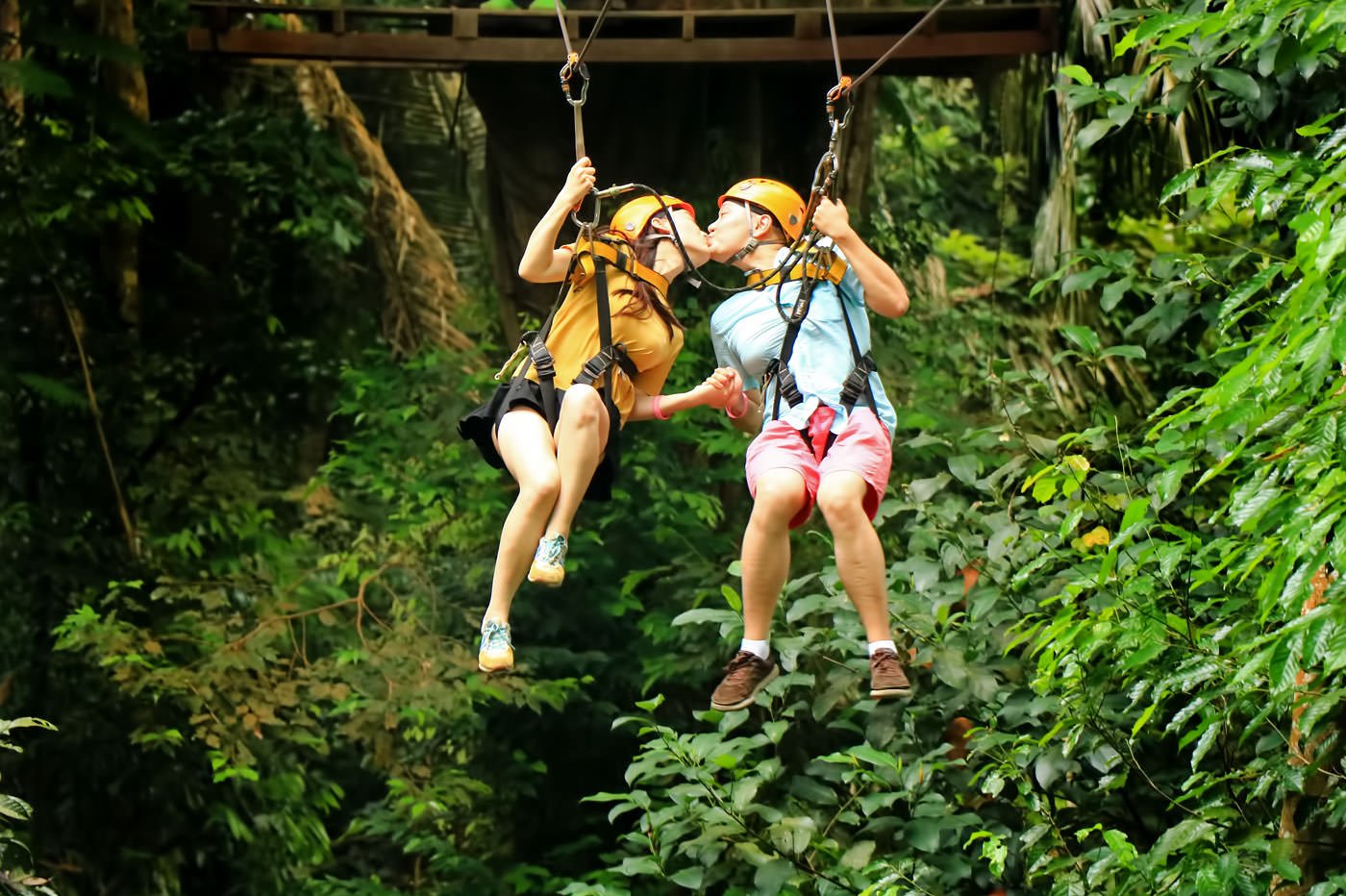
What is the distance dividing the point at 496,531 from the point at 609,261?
4.50 m

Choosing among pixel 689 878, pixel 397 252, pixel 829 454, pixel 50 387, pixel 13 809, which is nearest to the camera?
pixel 829 454

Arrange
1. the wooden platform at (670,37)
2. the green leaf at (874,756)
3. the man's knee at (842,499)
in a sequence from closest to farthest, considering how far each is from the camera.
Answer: the man's knee at (842,499), the green leaf at (874,756), the wooden platform at (670,37)

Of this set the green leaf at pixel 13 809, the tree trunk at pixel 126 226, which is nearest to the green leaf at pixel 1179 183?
the green leaf at pixel 13 809

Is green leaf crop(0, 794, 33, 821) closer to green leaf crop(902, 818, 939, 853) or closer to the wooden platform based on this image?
green leaf crop(902, 818, 939, 853)

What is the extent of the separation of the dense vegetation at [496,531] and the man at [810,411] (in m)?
1.06

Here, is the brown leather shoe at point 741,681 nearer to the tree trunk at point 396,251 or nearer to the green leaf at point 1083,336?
the green leaf at point 1083,336

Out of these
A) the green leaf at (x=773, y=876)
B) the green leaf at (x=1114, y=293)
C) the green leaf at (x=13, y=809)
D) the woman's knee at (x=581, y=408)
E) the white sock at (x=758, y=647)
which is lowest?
the green leaf at (x=773, y=876)

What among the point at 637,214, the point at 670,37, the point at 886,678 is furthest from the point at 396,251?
the point at 886,678

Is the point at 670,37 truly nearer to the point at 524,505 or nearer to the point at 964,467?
the point at 964,467

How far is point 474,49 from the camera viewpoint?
7.60m

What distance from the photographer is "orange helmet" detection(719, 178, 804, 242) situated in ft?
15.3

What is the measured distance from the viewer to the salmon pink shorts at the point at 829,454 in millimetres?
4258

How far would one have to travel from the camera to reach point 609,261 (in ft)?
15.2

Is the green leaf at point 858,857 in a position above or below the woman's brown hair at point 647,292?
below
